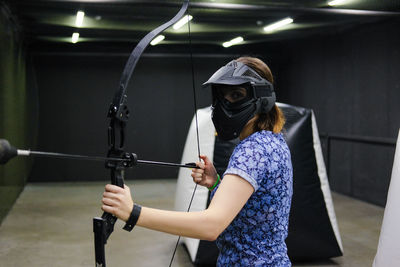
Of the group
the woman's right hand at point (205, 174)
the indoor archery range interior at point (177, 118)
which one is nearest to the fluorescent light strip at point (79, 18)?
the indoor archery range interior at point (177, 118)

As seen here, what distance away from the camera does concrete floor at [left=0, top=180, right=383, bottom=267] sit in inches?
145

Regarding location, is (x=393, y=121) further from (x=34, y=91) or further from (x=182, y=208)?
(x=34, y=91)

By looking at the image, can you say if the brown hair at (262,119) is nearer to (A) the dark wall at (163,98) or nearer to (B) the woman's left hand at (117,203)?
(B) the woman's left hand at (117,203)

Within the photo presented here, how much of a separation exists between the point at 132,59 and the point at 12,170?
15.2 feet

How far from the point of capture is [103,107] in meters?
7.71

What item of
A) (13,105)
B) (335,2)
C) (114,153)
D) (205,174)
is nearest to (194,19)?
(335,2)

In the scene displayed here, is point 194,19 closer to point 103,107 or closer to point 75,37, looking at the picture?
point 75,37

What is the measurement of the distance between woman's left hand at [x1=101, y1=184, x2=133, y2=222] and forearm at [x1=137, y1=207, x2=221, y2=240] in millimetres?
44

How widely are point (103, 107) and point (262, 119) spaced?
6.58 metres

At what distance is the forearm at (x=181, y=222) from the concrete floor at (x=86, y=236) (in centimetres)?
255

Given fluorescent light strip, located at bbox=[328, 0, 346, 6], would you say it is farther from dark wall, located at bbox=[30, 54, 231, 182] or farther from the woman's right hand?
dark wall, located at bbox=[30, 54, 231, 182]

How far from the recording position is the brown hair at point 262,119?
1353 millimetres

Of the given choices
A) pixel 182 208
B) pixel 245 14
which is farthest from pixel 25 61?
pixel 182 208

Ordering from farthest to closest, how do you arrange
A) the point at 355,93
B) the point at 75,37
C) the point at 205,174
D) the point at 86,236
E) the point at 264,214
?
the point at 75,37
the point at 355,93
the point at 86,236
the point at 205,174
the point at 264,214
